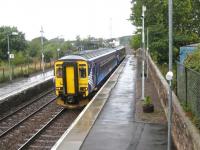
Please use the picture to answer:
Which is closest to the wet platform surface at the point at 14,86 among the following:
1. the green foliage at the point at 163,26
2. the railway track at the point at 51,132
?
the railway track at the point at 51,132

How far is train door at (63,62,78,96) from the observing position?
21516 mm

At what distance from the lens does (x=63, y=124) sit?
1939cm

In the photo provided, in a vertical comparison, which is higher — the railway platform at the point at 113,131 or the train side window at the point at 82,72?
the train side window at the point at 82,72

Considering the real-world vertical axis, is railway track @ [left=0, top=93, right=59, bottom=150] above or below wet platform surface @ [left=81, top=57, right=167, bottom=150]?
below

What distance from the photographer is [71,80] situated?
21.6 meters

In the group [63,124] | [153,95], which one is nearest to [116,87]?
[153,95]

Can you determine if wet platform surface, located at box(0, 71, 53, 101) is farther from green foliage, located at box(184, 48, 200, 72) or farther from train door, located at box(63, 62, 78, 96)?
green foliage, located at box(184, 48, 200, 72)

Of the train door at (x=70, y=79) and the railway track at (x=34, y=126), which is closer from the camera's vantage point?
the railway track at (x=34, y=126)

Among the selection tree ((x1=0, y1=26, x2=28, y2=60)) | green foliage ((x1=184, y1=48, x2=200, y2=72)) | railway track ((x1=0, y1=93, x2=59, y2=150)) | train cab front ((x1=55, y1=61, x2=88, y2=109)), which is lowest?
railway track ((x1=0, y1=93, x2=59, y2=150))

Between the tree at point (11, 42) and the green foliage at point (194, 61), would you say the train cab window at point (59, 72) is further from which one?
the tree at point (11, 42)

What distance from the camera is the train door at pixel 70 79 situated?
21516mm

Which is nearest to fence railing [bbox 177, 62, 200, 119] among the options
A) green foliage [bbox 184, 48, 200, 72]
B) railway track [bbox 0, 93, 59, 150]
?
green foliage [bbox 184, 48, 200, 72]

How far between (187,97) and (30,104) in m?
16.0

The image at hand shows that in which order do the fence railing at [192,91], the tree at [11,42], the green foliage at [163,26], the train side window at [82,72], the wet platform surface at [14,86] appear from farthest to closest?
the tree at [11,42] → the wet platform surface at [14,86] → the green foliage at [163,26] → the train side window at [82,72] → the fence railing at [192,91]
